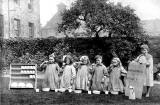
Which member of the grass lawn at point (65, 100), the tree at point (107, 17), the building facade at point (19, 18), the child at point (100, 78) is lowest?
the grass lawn at point (65, 100)

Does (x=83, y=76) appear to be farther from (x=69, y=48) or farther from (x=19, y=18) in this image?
(x=19, y=18)

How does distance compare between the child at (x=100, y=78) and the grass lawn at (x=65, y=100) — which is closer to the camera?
the grass lawn at (x=65, y=100)

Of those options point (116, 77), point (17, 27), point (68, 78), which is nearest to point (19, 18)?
point (17, 27)

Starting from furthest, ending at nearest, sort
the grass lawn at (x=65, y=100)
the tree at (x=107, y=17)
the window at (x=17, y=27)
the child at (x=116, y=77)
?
the window at (x=17, y=27) < the tree at (x=107, y=17) < the child at (x=116, y=77) < the grass lawn at (x=65, y=100)

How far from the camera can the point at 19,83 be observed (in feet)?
38.6

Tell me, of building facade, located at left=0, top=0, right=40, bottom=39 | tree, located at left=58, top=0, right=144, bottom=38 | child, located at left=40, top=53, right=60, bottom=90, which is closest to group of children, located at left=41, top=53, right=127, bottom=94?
child, located at left=40, top=53, right=60, bottom=90

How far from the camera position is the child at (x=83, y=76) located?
1077cm

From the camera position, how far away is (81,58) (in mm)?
11172

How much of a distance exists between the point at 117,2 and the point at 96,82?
835 cm

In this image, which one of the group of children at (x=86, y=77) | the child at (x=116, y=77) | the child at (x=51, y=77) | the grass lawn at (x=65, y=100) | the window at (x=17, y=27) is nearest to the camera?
the grass lawn at (x=65, y=100)

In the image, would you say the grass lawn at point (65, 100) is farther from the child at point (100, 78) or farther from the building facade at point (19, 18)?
the building facade at point (19, 18)

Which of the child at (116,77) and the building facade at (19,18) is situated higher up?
the building facade at (19,18)

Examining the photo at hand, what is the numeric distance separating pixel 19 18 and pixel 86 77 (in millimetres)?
17437

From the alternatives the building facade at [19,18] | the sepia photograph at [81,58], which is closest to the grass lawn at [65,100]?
the sepia photograph at [81,58]
